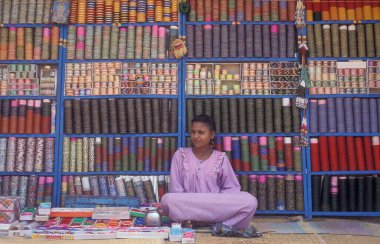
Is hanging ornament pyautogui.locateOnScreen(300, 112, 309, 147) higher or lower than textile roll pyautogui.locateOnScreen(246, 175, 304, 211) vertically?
higher

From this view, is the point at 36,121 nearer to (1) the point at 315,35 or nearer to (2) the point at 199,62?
(2) the point at 199,62

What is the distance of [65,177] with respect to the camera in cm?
455

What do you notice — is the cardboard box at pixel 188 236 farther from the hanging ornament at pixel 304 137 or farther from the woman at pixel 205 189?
the hanging ornament at pixel 304 137

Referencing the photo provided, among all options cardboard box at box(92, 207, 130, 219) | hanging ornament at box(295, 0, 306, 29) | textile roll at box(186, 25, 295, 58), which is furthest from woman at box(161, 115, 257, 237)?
hanging ornament at box(295, 0, 306, 29)

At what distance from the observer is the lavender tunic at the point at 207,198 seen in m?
3.68

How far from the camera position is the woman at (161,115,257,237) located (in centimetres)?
368

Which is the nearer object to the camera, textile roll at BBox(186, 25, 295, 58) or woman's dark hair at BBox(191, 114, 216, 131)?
woman's dark hair at BBox(191, 114, 216, 131)

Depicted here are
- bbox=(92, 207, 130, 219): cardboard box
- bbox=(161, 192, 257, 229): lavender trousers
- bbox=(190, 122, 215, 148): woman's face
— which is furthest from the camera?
bbox=(190, 122, 215, 148): woman's face

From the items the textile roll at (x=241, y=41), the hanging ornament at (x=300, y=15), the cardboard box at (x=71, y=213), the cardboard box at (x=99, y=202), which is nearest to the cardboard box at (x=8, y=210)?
the cardboard box at (x=71, y=213)

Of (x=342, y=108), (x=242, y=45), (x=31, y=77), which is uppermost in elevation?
(x=242, y=45)

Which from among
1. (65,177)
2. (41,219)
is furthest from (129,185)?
(41,219)

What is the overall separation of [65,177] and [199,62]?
186 centimetres

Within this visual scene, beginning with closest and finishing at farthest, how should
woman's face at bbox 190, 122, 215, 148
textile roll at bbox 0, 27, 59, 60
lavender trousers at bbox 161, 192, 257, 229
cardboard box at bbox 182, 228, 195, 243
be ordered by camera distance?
cardboard box at bbox 182, 228, 195, 243 → lavender trousers at bbox 161, 192, 257, 229 → woman's face at bbox 190, 122, 215, 148 → textile roll at bbox 0, 27, 59, 60

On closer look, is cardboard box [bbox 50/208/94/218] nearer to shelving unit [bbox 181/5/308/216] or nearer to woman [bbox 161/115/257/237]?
woman [bbox 161/115/257/237]
